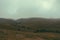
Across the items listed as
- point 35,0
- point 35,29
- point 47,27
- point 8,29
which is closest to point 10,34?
point 8,29

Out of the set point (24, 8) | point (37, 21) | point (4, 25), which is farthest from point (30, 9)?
point (4, 25)

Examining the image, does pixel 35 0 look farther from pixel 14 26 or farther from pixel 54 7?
pixel 14 26

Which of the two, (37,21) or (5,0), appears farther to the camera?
(5,0)

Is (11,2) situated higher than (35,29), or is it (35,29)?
(11,2)

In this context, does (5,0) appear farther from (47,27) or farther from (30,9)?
(47,27)

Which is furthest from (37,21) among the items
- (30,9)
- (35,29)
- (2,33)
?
(2,33)

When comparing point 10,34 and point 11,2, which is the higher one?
point 11,2

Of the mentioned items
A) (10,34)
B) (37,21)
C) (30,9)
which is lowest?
(10,34)

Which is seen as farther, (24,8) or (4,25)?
(24,8)
